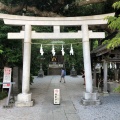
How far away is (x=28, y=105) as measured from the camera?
11070 mm

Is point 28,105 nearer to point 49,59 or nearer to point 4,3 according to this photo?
point 4,3

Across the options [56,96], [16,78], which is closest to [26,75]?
[56,96]

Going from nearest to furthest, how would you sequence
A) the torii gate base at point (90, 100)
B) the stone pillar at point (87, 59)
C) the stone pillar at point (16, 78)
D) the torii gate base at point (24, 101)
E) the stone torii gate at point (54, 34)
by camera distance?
the torii gate base at point (24, 101) < the torii gate base at point (90, 100) < the stone torii gate at point (54, 34) < the stone pillar at point (87, 59) < the stone pillar at point (16, 78)

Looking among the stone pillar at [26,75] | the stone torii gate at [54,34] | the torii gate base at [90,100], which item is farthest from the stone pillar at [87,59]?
the stone pillar at [26,75]

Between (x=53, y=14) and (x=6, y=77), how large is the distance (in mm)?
5858

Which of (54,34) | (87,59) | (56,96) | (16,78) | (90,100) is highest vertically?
(54,34)

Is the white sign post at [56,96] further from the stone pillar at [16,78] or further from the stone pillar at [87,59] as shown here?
the stone pillar at [16,78]

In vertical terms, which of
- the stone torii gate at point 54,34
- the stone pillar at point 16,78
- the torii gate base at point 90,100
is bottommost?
the torii gate base at point 90,100

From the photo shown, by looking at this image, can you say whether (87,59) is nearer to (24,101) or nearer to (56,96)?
(56,96)

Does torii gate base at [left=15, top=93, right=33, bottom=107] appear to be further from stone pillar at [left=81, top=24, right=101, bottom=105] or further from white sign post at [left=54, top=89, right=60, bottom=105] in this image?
stone pillar at [left=81, top=24, right=101, bottom=105]

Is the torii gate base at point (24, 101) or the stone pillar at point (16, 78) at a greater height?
the stone pillar at point (16, 78)

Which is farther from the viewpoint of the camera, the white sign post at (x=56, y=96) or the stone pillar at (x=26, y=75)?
the white sign post at (x=56, y=96)

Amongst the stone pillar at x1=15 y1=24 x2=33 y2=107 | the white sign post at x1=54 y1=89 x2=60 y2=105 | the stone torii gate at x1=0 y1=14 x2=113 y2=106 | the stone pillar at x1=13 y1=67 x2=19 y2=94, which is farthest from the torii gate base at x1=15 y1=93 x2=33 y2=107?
the stone pillar at x1=13 y1=67 x2=19 y2=94

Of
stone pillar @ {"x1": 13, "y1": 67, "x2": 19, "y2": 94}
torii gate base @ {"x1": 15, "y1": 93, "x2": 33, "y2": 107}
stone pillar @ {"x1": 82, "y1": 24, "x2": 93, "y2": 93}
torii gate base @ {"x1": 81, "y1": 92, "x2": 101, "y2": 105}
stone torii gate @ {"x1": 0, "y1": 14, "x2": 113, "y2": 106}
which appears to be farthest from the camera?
stone pillar @ {"x1": 13, "y1": 67, "x2": 19, "y2": 94}
